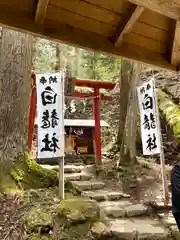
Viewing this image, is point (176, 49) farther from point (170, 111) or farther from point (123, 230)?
point (170, 111)

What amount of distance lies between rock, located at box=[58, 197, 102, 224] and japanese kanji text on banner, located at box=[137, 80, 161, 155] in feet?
9.14

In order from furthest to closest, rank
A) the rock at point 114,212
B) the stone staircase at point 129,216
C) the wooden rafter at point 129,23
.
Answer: the rock at point 114,212 < the stone staircase at point 129,216 < the wooden rafter at point 129,23

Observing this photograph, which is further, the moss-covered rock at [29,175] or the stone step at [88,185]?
the stone step at [88,185]

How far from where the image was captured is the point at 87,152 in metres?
13.3

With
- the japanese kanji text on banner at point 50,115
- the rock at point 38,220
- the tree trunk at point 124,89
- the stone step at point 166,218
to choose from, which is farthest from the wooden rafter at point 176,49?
the tree trunk at point 124,89

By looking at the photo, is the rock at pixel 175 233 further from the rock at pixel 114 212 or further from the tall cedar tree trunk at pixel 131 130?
the tall cedar tree trunk at pixel 131 130

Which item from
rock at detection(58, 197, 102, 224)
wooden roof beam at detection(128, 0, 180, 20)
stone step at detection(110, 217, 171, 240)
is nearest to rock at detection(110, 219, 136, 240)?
stone step at detection(110, 217, 171, 240)

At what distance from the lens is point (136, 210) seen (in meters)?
7.30

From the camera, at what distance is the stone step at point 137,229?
5.96 m

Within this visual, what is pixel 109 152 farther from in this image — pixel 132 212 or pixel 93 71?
pixel 93 71

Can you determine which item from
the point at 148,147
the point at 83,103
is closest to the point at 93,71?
the point at 83,103

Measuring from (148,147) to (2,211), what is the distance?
162 inches

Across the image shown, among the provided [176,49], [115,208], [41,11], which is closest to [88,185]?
[115,208]

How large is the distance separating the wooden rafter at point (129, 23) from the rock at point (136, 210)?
14.9 feet
